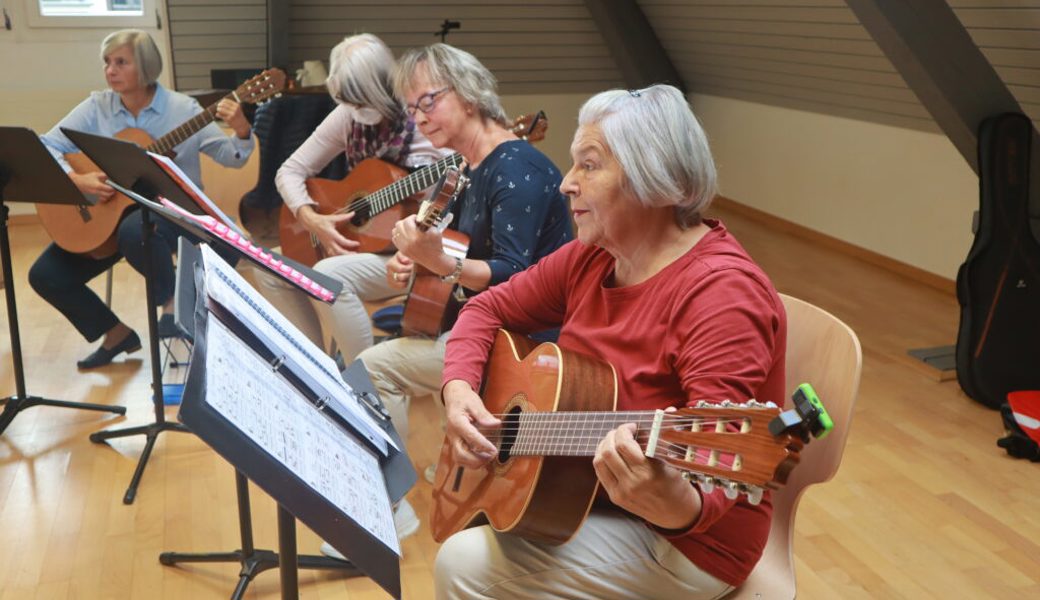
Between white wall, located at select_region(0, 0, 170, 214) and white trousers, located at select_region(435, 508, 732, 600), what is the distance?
4993 millimetres

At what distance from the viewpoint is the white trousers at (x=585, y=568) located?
1.42 meters

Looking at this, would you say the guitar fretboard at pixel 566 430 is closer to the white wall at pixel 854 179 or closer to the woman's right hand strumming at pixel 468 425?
the woman's right hand strumming at pixel 468 425

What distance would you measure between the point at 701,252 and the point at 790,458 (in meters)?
0.56

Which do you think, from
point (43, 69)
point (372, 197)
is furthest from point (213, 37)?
point (372, 197)

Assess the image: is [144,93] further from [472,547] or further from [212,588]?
[472,547]

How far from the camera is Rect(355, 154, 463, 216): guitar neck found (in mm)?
2867

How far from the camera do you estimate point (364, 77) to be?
10.1 feet

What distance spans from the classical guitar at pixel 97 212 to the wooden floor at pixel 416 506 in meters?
0.47

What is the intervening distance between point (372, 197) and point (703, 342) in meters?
1.96

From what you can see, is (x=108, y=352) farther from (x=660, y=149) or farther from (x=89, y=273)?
(x=660, y=149)

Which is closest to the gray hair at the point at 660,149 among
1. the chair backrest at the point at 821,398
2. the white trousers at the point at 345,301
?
the chair backrest at the point at 821,398

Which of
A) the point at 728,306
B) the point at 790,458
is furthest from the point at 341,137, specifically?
the point at 790,458

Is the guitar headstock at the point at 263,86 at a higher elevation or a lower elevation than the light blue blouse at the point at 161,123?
higher

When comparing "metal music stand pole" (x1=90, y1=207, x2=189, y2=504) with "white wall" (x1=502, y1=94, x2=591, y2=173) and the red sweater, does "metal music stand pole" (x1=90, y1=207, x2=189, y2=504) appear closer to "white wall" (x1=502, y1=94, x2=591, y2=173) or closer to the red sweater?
the red sweater
